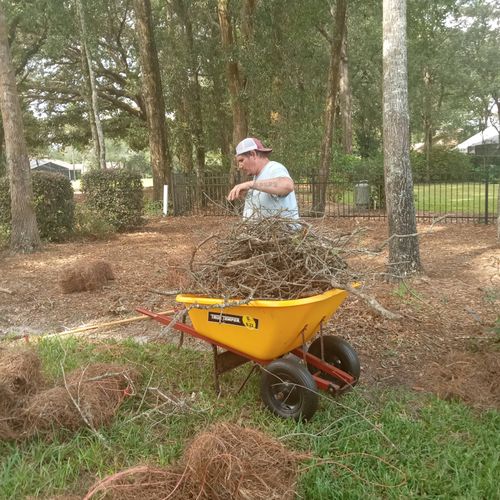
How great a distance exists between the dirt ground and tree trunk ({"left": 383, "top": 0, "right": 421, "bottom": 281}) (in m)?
0.44

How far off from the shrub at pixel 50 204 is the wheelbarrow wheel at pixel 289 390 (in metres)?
8.63

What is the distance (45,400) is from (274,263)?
5.54 ft

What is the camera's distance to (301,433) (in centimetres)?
313

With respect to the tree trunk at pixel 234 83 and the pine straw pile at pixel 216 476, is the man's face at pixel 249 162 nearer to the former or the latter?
the pine straw pile at pixel 216 476

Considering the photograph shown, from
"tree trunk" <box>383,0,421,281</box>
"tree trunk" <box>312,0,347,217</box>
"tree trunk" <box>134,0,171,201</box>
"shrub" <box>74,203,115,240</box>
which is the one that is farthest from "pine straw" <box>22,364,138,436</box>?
"tree trunk" <box>134,0,171,201</box>

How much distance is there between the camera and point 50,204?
11219mm

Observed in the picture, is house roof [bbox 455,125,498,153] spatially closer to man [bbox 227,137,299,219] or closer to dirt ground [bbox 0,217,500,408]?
dirt ground [bbox 0,217,500,408]

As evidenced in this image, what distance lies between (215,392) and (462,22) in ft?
143

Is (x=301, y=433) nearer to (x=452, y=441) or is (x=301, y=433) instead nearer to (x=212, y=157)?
(x=452, y=441)

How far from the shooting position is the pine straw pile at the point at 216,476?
2498 millimetres

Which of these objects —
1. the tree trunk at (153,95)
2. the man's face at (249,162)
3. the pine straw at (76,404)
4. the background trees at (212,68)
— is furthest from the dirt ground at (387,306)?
the background trees at (212,68)

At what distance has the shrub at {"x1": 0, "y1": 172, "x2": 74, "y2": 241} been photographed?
10914 mm

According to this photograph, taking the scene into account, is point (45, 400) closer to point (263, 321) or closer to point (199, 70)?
point (263, 321)

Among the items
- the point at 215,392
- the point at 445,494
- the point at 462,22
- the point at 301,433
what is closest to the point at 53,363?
the point at 215,392
